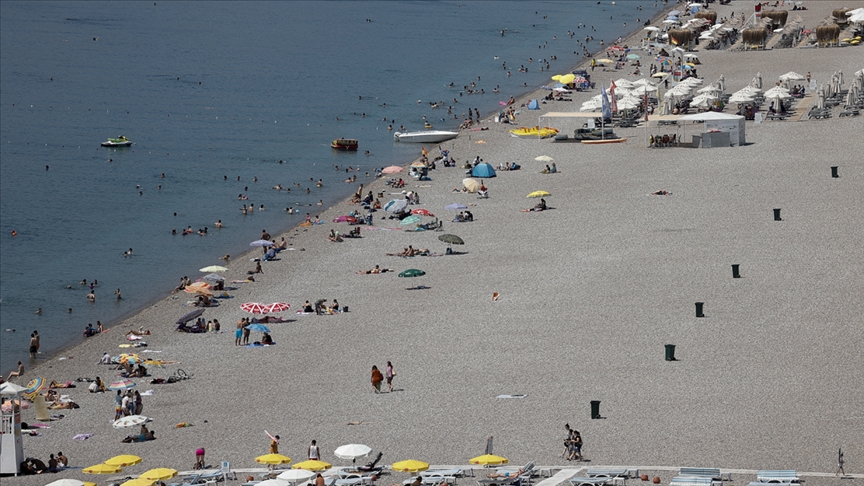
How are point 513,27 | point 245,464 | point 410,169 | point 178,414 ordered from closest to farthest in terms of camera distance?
point 245,464 → point 178,414 → point 410,169 → point 513,27

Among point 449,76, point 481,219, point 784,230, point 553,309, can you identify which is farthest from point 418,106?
point 553,309

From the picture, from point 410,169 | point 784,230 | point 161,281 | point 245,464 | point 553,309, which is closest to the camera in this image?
point 245,464

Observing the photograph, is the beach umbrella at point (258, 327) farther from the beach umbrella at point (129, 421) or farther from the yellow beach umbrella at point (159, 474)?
the yellow beach umbrella at point (159, 474)

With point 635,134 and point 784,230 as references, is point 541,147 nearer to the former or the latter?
point 635,134

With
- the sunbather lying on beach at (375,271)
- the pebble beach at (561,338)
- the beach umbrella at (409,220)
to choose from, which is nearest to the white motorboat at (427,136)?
the pebble beach at (561,338)

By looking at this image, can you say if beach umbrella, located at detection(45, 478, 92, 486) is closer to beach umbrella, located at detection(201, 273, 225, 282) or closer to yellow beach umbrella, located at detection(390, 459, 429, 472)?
yellow beach umbrella, located at detection(390, 459, 429, 472)

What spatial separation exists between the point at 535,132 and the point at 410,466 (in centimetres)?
4109

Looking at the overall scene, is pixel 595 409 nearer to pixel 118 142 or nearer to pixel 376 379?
pixel 376 379

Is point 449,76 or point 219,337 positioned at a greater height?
point 449,76

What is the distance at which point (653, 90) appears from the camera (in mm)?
66125

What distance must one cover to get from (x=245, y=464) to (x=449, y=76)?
2750 inches

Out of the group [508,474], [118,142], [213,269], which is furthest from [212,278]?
[118,142]

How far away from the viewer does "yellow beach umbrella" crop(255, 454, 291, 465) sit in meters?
25.5

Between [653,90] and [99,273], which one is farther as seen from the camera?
[653,90]
